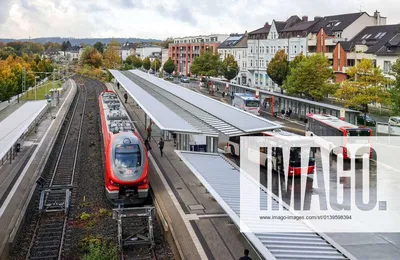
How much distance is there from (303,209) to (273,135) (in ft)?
23.9

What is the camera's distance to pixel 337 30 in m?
62.0

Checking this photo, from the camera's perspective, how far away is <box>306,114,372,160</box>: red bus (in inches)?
1120

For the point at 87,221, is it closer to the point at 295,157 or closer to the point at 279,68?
the point at 295,157

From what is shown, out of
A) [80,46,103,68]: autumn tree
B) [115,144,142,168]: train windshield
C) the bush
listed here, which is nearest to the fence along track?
the bush

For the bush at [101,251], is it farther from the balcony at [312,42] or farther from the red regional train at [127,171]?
the balcony at [312,42]

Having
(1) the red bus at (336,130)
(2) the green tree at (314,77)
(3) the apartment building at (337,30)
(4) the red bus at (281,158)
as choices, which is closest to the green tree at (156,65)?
(3) the apartment building at (337,30)

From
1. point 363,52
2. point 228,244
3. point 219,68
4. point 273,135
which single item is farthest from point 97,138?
point 219,68

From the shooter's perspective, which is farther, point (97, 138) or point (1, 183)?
point (97, 138)

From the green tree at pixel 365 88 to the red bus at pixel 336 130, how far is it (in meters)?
8.14

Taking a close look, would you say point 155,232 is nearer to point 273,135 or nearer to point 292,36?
point 273,135

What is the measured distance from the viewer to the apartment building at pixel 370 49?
48.5m

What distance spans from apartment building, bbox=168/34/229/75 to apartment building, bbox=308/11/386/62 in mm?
43463

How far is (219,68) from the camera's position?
285ft

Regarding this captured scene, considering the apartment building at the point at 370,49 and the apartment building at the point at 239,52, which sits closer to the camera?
the apartment building at the point at 370,49
